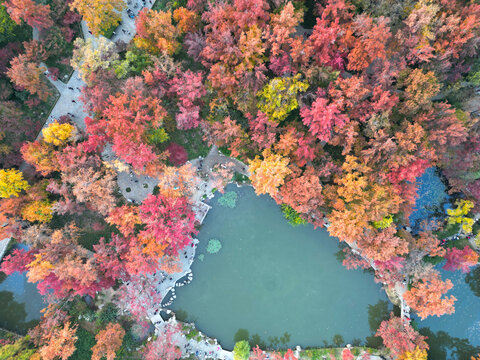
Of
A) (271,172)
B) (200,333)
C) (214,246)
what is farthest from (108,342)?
(271,172)

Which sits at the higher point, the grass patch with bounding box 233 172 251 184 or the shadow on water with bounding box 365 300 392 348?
the grass patch with bounding box 233 172 251 184

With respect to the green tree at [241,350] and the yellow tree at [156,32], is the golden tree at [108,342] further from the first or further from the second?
the yellow tree at [156,32]

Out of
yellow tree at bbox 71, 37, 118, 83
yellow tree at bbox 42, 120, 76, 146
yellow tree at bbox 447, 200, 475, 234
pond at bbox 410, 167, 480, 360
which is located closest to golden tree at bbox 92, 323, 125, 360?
yellow tree at bbox 42, 120, 76, 146

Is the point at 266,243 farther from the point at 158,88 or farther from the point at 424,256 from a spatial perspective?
the point at 158,88

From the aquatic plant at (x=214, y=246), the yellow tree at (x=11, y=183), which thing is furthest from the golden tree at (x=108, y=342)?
the yellow tree at (x=11, y=183)

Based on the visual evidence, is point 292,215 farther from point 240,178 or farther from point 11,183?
point 11,183

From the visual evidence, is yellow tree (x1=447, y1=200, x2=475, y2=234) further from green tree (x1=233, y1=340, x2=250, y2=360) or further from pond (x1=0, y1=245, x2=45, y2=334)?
pond (x1=0, y1=245, x2=45, y2=334)
